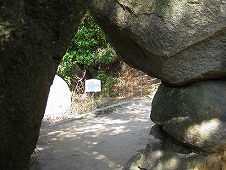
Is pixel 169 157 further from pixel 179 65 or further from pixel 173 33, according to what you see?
pixel 173 33

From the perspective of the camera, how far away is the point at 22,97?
5.98 ft

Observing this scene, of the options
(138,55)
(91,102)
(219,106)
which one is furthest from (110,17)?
(91,102)

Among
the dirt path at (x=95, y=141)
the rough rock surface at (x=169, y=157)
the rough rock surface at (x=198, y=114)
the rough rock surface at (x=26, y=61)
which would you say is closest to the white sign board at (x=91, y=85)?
the dirt path at (x=95, y=141)

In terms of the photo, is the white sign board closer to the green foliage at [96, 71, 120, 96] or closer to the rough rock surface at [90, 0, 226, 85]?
the green foliage at [96, 71, 120, 96]

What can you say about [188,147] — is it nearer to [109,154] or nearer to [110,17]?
[110,17]

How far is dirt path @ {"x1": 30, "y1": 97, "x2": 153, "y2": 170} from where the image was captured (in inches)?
210

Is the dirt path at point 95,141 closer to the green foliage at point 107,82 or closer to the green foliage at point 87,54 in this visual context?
the green foliage at point 107,82

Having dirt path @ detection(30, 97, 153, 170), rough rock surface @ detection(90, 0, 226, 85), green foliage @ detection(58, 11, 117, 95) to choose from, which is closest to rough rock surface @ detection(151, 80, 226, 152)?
rough rock surface @ detection(90, 0, 226, 85)

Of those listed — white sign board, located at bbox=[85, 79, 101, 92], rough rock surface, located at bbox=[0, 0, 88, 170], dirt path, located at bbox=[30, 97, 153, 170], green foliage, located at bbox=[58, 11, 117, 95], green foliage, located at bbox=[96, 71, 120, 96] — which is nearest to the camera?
rough rock surface, located at bbox=[0, 0, 88, 170]

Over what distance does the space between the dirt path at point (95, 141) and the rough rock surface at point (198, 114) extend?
179cm

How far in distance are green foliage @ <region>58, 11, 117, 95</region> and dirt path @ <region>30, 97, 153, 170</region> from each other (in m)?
2.05

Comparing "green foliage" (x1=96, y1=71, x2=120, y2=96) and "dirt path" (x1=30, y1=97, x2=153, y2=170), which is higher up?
"green foliage" (x1=96, y1=71, x2=120, y2=96)

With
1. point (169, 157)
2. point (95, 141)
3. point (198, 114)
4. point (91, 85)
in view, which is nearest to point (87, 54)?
point (91, 85)

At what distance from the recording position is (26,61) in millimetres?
1804
